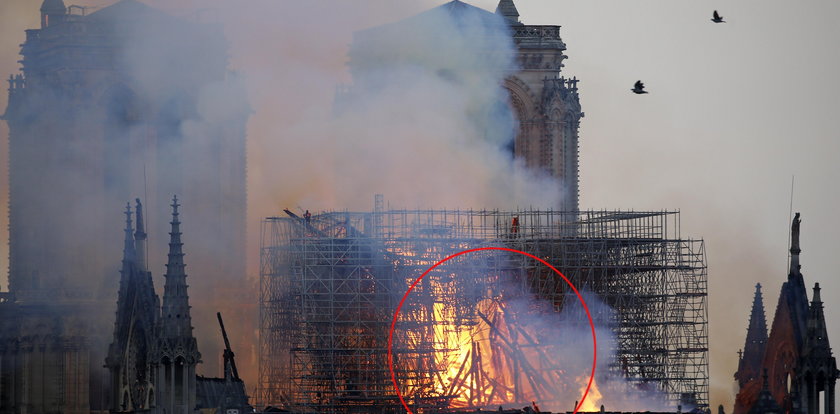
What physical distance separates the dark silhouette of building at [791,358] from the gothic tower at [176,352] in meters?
19.2

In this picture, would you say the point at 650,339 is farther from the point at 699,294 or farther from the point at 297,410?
the point at 297,410

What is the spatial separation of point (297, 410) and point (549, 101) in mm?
21375

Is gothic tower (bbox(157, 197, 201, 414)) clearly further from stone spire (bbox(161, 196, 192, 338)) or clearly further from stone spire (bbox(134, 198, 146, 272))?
stone spire (bbox(134, 198, 146, 272))

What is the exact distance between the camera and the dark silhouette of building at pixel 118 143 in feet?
378

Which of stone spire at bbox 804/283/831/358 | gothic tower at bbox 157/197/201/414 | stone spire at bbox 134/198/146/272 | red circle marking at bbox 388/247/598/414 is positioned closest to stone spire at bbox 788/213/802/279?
stone spire at bbox 804/283/831/358

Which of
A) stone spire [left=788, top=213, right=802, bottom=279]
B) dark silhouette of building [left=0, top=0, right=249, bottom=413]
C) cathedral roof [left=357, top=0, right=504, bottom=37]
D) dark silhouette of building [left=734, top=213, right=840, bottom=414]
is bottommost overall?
dark silhouette of building [left=734, top=213, right=840, bottom=414]

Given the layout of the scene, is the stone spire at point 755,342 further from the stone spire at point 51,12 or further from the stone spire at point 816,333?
the stone spire at point 51,12

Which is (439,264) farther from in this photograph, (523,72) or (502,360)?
(523,72)

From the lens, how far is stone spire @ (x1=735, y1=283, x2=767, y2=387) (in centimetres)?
10250

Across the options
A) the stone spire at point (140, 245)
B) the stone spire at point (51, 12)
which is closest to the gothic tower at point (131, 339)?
the stone spire at point (140, 245)

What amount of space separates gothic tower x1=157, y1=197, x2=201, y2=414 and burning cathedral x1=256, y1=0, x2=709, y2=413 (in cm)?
748

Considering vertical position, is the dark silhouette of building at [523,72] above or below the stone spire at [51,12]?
below

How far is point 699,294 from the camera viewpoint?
338 ft

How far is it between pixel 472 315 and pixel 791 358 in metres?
12.0
